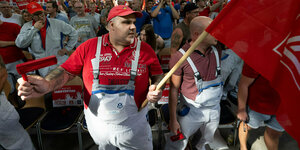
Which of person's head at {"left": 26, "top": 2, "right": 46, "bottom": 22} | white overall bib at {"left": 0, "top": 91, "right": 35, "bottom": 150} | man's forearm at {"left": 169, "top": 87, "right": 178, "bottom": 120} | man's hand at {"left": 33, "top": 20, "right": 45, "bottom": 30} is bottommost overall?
white overall bib at {"left": 0, "top": 91, "right": 35, "bottom": 150}

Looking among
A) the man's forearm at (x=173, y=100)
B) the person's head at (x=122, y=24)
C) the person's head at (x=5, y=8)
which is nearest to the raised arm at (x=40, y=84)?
the person's head at (x=122, y=24)

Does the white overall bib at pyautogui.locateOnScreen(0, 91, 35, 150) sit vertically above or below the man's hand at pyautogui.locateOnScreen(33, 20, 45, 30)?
below

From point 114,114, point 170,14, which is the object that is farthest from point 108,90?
point 170,14

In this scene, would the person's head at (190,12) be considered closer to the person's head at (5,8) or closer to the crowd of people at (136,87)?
the crowd of people at (136,87)

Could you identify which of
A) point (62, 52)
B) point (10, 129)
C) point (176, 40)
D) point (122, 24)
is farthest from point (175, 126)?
point (62, 52)

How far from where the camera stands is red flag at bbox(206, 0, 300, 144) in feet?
3.54

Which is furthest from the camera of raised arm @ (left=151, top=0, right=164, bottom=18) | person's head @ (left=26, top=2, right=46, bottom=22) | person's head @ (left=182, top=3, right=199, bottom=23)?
raised arm @ (left=151, top=0, right=164, bottom=18)

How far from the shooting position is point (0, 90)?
231 cm

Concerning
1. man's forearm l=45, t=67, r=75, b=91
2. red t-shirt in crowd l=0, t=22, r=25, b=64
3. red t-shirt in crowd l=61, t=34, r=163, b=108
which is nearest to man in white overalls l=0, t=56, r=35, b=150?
man's forearm l=45, t=67, r=75, b=91

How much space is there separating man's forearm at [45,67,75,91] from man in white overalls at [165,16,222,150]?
1.19 metres

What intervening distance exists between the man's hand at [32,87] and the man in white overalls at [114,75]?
0.96 feet

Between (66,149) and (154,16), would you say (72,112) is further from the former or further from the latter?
(154,16)

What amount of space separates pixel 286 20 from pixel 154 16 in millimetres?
4624

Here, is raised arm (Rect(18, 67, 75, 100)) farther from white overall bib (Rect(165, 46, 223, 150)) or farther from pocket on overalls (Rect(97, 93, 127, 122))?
white overall bib (Rect(165, 46, 223, 150))
